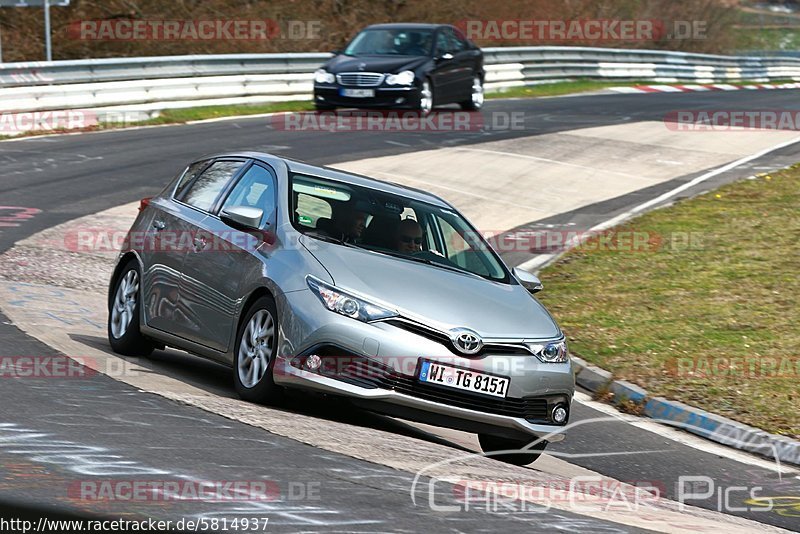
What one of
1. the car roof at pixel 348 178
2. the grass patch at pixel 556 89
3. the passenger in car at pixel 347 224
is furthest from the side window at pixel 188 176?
the grass patch at pixel 556 89

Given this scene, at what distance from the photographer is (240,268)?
28.1ft

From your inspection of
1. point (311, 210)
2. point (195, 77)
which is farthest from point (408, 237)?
point (195, 77)

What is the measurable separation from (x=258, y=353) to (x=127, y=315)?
2.15 metres

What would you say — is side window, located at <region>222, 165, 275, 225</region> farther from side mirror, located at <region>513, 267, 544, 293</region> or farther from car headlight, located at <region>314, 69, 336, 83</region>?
car headlight, located at <region>314, 69, 336, 83</region>

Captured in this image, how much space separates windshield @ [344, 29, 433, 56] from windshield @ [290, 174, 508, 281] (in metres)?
18.3

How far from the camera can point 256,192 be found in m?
9.12

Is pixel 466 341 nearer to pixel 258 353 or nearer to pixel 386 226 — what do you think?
pixel 258 353

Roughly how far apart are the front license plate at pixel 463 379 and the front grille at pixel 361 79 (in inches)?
736

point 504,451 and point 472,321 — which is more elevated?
point 472,321

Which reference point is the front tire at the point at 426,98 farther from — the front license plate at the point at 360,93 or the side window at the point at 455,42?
the side window at the point at 455,42

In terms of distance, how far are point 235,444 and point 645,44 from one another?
171 ft

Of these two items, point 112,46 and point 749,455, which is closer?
point 749,455

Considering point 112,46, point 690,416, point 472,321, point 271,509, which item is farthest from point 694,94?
point 271,509

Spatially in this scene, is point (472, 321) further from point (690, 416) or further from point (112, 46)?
point (112, 46)
